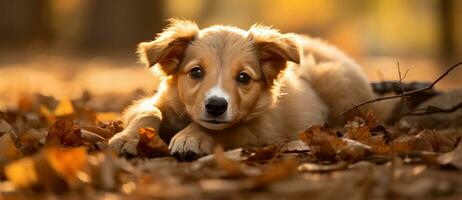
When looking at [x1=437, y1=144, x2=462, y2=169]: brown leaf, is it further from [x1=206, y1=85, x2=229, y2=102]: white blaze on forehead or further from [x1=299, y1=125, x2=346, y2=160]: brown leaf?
[x1=206, y1=85, x2=229, y2=102]: white blaze on forehead

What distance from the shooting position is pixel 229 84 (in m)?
5.36

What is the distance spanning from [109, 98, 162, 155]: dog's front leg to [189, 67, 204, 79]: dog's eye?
0.41 metres

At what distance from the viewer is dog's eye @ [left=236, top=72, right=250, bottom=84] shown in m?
5.53

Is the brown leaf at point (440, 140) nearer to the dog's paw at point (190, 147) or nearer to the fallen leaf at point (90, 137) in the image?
the dog's paw at point (190, 147)

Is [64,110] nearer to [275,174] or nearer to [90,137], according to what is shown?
[90,137]

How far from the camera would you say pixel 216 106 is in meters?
5.15

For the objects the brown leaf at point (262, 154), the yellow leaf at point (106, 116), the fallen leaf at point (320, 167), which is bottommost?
the yellow leaf at point (106, 116)

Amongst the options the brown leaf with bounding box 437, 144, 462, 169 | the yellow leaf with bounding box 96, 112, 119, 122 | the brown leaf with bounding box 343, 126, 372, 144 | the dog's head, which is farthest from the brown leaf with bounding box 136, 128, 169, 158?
the yellow leaf with bounding box 96, 112, 119, 122

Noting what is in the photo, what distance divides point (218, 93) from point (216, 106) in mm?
91

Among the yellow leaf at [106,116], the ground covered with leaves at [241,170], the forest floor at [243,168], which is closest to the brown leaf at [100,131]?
the forest floor at [243,168]

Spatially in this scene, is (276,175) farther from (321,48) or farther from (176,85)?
(321,48)

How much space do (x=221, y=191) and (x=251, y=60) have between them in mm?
2143

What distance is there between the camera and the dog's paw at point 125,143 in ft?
16.5

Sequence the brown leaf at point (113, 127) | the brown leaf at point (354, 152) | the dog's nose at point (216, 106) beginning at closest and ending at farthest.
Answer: the brown leaf at point (354, 152) < the dog's nose at point (216, 106) < the brown leaf at point (113, 127)
